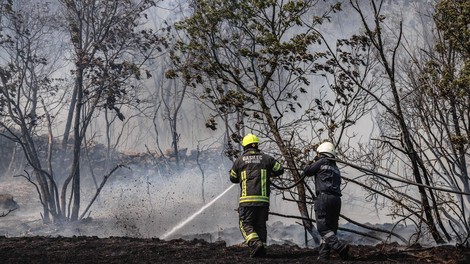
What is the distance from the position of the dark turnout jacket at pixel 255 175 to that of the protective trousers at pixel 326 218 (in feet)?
2.57

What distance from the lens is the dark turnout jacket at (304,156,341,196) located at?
7.72 metres

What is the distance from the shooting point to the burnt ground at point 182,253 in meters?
7.61

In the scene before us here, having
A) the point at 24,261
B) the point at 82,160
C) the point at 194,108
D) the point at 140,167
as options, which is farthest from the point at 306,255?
the point at 194,108

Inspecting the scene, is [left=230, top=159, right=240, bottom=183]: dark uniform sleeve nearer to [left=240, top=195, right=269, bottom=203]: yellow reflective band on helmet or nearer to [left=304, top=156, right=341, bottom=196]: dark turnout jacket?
[left=240, top=195, right=269, bottom=203]: yellow reflective band on helmet

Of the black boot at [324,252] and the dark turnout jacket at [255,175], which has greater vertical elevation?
the dark turnout jacket at [255,175]

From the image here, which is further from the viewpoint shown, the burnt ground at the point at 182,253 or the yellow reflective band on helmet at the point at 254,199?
the yellow reflective band on helmet at the point at 254,199

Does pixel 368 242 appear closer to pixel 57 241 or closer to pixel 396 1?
pixel 57 241

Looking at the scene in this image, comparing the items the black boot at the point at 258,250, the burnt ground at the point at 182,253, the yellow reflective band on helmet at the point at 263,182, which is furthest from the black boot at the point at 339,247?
the yellow reflective band on helmet at the point at 263,182

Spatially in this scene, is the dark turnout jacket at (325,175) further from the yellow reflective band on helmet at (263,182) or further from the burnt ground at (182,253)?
the burnt ground at (182,253)

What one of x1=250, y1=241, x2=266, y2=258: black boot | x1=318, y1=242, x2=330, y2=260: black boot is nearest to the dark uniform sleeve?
x1=250, y1=241, x2=266, y2=258: black boot

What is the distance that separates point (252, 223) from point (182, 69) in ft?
11.5

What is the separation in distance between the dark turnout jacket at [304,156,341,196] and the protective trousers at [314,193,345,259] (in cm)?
8

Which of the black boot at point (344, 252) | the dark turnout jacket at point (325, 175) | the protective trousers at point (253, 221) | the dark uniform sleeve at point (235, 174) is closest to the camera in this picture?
the black boot at point (344, 252)

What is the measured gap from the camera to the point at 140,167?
113 ft
